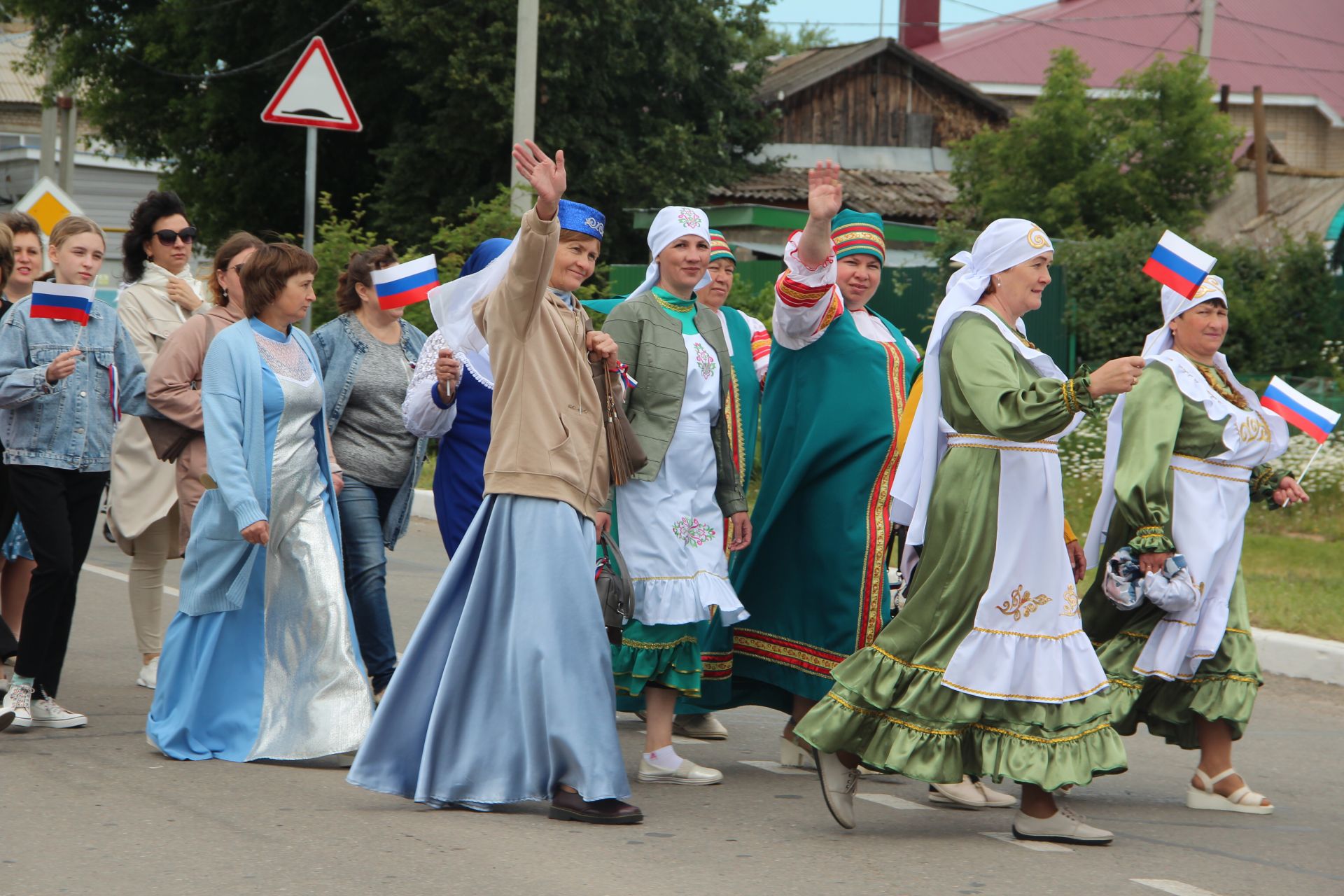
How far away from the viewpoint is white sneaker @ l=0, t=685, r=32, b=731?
642 cm

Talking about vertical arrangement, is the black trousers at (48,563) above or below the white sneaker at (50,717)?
above

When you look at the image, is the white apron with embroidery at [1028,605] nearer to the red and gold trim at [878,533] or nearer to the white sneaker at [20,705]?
the red and gold trim at [878,533]

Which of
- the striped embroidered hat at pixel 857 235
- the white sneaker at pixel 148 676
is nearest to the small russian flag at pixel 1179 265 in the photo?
the striped embroidered hat at pixel 857 235

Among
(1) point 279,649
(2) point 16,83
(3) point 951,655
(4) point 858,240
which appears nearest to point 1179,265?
(4) point 858,240

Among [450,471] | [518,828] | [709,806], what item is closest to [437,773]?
[518,828]

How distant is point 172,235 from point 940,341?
4.00 meters

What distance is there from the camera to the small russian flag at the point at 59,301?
6.46m

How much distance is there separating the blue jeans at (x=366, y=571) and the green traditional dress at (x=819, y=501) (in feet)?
5.06

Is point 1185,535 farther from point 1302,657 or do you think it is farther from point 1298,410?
point 1302,657

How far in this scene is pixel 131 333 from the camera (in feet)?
25.9

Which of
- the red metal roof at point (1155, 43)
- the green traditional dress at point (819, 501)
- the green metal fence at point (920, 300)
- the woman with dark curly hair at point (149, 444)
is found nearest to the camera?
the green traditional dress at point (819, 501)

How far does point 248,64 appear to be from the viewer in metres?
28.5

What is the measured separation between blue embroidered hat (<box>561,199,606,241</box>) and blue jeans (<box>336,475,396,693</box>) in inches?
73.4

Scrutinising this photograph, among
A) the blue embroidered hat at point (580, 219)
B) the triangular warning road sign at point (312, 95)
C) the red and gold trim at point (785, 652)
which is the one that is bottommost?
the red and gold trim at point (785, 652)
